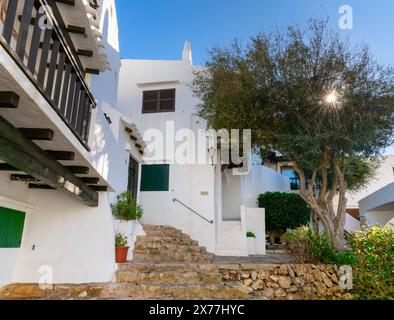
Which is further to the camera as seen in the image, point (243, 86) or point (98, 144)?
point (243, 86)

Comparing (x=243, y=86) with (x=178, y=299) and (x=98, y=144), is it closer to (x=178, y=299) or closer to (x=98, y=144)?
(x=98, y=144)

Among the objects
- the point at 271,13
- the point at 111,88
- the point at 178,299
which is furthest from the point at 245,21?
the point at 178,299

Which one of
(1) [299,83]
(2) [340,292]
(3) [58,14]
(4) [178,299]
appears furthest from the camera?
(1) [299,83]

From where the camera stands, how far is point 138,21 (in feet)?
34.9

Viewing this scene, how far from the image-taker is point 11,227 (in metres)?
6.62

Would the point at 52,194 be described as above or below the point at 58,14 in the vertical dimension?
below

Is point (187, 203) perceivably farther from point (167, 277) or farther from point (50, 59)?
point (50, 59)

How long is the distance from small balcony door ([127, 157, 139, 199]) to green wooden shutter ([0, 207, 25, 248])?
401 cm

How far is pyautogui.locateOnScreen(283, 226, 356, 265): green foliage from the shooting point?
767 centimetres

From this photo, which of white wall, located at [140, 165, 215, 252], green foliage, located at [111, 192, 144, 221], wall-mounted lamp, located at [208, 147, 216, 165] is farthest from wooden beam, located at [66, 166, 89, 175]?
wall-mounted lamp, located at [208, 147, 216, 165]

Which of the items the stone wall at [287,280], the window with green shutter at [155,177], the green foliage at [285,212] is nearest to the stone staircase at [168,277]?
the stone wall at [287,280]

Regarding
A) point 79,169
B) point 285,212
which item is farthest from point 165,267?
point 285,212

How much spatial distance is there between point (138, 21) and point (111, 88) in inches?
109

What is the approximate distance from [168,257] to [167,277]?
5.03 feet
